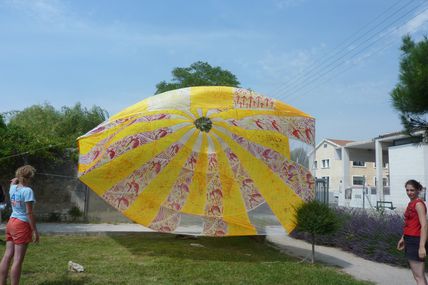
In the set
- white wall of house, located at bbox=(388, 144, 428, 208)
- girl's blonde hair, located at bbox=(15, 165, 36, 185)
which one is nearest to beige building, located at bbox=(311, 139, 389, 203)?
white wall of house, located at bbox=(388, 144, 428, 208)

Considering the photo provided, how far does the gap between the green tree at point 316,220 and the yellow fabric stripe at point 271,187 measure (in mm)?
415

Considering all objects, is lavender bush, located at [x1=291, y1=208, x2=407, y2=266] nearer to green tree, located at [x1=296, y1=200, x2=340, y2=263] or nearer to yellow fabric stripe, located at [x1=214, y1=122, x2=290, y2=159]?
green tree, located at [x1=296, y1=200, x2=340, y2=263]

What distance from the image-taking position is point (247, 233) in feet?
32.6

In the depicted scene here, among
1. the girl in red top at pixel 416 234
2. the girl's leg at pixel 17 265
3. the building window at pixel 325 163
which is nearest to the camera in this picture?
the girl's leg at pixel 17 265

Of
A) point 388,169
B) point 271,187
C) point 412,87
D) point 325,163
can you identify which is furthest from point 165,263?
point 325,163

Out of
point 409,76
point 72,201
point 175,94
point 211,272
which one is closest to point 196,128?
point 175,94

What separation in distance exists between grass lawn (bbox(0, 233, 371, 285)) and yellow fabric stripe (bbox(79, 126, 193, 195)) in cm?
161

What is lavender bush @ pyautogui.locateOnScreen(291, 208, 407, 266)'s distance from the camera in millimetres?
9781

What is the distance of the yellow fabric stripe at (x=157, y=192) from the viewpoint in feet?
32.7

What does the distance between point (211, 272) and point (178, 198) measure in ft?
8.93

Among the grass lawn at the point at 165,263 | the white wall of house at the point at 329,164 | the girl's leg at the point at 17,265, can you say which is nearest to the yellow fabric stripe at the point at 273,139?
the grass lawn at the point at 165,263

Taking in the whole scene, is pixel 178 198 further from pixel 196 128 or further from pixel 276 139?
pixel 276 139

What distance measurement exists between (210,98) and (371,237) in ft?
17.4

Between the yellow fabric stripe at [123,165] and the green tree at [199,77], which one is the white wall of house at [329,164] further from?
the yellow fabric stripe at [123,165]
